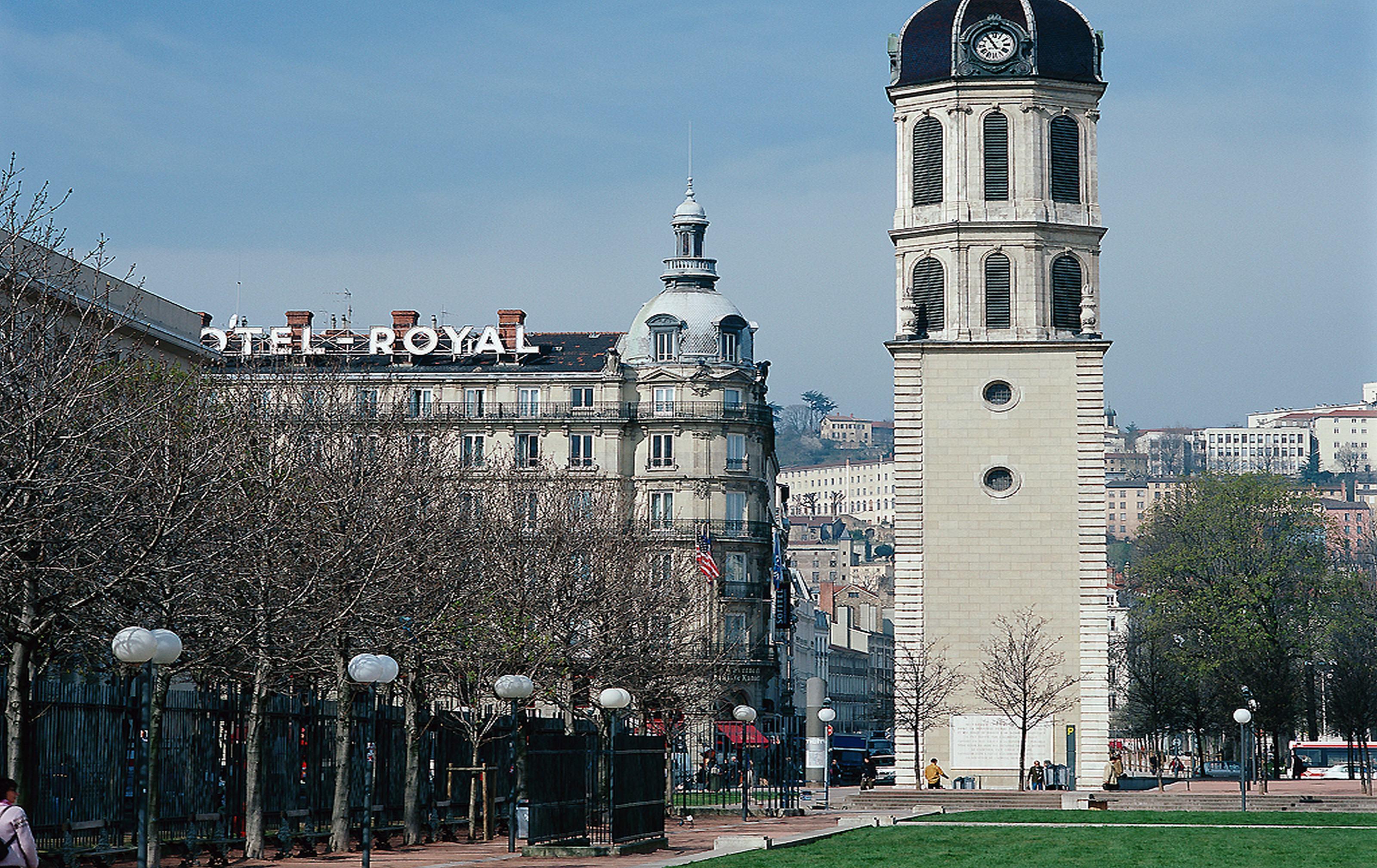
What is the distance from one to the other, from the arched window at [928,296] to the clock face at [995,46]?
25.1 feet

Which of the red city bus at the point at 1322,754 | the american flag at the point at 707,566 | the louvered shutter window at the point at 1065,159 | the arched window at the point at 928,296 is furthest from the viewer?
the red city bus at the point at 1322,754

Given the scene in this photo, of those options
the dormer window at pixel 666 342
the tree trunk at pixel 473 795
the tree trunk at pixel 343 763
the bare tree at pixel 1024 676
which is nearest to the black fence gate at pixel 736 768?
the tree trunk at pixel 473 795

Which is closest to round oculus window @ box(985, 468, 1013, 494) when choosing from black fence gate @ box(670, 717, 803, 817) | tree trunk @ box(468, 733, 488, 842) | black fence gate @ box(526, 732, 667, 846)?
black fence gate @ box(670, 717, 803, 817)

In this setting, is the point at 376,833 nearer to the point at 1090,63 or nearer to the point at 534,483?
the point at 534,483

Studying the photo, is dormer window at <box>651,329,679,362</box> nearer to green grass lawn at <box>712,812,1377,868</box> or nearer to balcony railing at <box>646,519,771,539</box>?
balcony railing at <box>646,519,771,539</box>

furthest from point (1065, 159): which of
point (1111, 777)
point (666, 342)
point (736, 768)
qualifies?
point (736, 768)

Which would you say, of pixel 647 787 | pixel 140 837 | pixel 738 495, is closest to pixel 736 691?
pixel 738 495

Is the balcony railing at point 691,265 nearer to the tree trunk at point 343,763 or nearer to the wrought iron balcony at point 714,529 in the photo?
the wrought iron balcony at point 714,529

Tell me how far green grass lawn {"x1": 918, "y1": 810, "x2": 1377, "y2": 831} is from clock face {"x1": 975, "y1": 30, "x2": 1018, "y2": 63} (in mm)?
29213

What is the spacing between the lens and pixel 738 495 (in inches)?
3893

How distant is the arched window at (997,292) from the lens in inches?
3027

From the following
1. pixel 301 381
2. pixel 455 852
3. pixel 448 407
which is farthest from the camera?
pixel 448 407

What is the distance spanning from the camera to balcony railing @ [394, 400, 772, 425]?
98.0 meters

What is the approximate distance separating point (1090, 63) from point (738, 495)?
29644 millimetres
